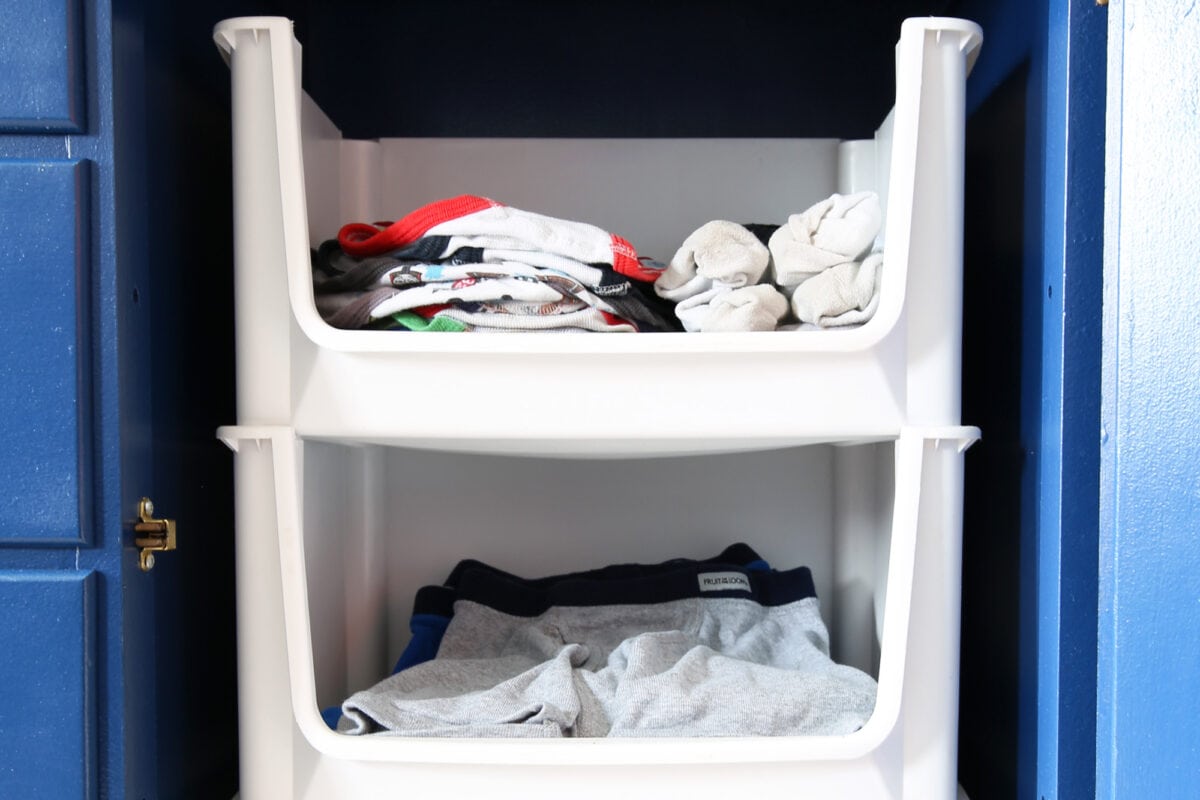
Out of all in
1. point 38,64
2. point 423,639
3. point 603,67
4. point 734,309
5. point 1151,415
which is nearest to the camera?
point 1151,415

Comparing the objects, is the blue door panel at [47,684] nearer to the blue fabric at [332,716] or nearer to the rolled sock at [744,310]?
the blue fabric at [332,716]

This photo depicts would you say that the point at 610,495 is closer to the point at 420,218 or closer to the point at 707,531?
the point at 707,531

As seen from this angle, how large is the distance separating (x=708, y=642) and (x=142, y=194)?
604 mm

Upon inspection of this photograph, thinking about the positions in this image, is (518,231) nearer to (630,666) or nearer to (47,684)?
(630,666)

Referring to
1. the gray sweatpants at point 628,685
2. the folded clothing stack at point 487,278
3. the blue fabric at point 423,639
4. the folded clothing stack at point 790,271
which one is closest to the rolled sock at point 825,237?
the folded clothing stack at point 790,271

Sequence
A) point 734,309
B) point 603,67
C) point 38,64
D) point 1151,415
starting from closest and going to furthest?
point 1151,415 → point 38,64 → point 734,309 → point 603,67

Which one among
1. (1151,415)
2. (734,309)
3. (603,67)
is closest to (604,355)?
(734,309)

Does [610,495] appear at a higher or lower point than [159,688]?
higher

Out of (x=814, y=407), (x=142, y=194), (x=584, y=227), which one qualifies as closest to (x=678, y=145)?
(x=584, y=227)

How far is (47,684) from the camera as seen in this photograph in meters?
0.75

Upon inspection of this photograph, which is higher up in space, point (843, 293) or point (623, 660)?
point (843, 293)

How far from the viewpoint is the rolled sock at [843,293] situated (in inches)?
33.1

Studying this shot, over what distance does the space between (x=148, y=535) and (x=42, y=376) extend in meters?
0.13

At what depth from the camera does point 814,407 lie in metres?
0.81
